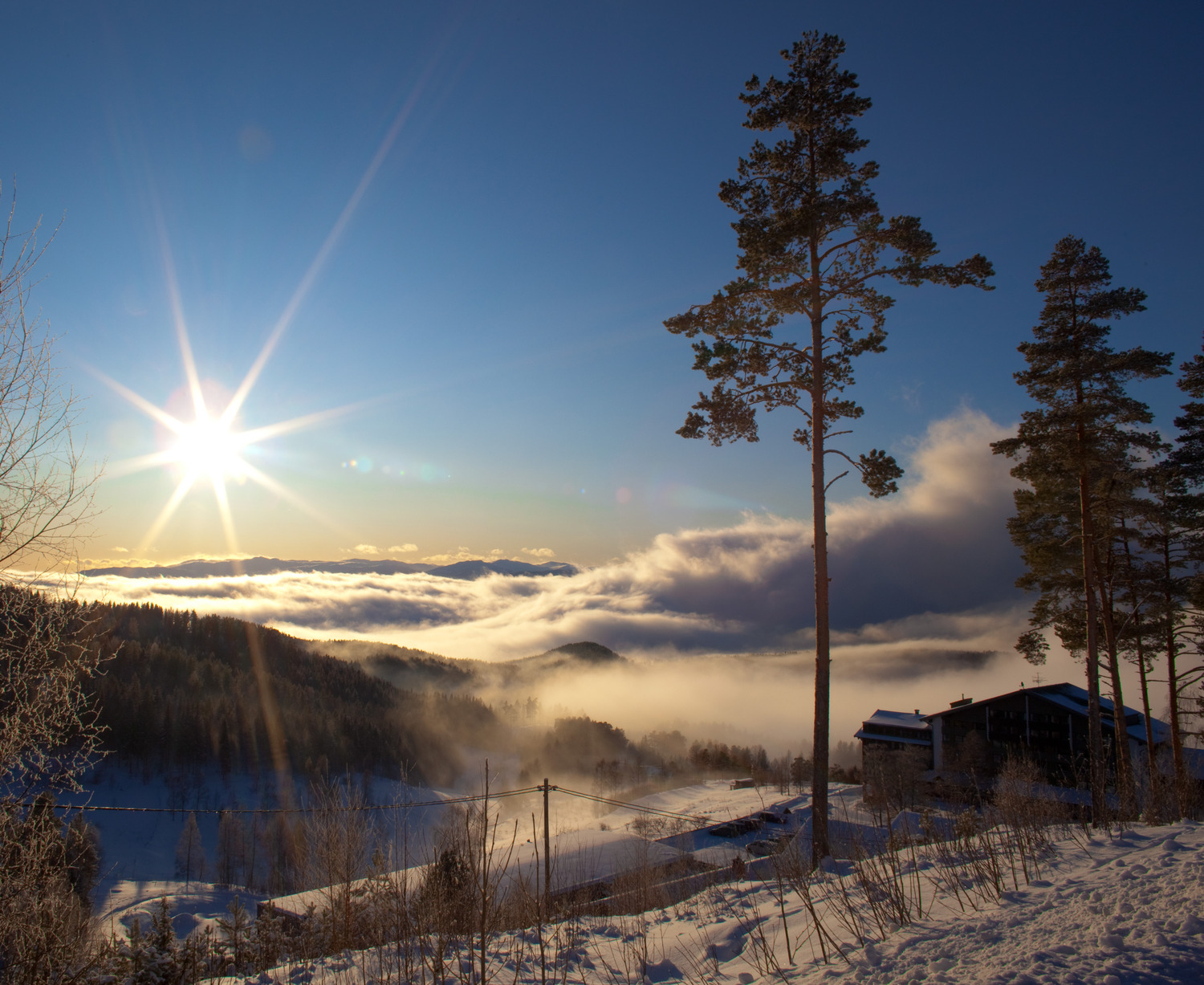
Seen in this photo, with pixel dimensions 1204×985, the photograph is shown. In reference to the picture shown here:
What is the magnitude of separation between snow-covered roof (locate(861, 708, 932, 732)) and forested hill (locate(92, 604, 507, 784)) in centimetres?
7013

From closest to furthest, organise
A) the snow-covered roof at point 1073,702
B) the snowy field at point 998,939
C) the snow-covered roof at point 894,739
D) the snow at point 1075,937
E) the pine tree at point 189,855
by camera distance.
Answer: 1. the snow at point 1075,937
2. the snowy field at point 998,939
3. the snow-covered roof at point 1073,702
4. the snow-covered roof at point 894,739
5. the pine tree at point 189,855

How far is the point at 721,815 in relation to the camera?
4434 cm

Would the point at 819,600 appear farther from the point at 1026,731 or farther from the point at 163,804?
the point at 163,804

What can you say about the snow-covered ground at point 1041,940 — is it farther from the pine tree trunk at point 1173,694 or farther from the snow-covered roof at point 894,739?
the snow-covered roof at point 894,739

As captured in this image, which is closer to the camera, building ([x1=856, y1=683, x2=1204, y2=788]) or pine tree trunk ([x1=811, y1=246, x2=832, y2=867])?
pine tree trunk ([x1=811, y1=246, x2=832, y2=867])

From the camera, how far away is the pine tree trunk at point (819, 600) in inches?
439

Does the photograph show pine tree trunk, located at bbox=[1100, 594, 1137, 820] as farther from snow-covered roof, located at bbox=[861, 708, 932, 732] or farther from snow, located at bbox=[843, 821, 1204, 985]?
snow-covered roof, located at bbox=[861, 708, 932, 732]

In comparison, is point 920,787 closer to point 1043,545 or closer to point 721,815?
point 721,815

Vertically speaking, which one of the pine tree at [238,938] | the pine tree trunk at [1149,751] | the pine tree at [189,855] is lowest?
the pine tree at [189,855]

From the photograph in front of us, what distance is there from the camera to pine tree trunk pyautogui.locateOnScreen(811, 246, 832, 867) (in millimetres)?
11156

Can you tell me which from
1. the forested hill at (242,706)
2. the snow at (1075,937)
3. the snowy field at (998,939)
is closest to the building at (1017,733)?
the snowy field at (998,939)

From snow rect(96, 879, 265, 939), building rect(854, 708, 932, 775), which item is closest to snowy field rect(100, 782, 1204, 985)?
building rect(854, 708, 932, 775)

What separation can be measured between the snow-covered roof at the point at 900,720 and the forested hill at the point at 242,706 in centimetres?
7013

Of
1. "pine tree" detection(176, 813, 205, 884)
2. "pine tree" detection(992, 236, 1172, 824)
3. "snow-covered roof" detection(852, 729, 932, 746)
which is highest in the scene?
"pine tree" detection(992, 236, 1172, 824)
